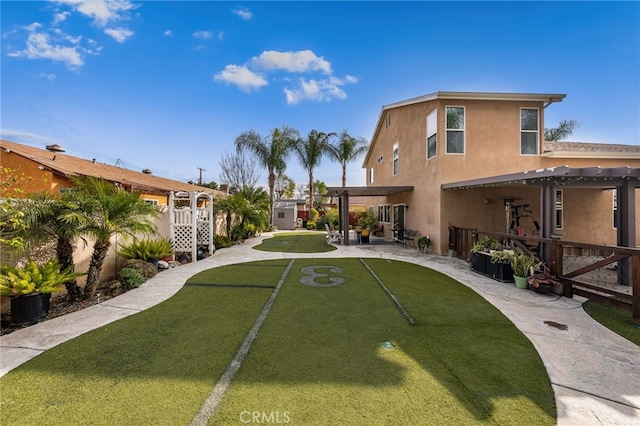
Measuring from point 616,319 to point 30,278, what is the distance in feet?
31.8

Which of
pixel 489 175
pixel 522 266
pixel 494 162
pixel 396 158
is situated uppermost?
pixel 396 158

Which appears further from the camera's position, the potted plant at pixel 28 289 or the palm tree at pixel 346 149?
the palm tree at pixel 346 149

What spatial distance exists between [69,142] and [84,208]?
14.4m

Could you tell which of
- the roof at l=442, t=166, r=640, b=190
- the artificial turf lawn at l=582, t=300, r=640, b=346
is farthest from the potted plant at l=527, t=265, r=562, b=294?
the roof at l=442, t=166, r=640, b=190

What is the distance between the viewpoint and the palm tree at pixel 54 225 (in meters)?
4.41

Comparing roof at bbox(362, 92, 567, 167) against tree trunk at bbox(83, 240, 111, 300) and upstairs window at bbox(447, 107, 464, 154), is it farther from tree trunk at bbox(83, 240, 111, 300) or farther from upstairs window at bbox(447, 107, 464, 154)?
tree trunk at bbox(83, 240, 111, 300)

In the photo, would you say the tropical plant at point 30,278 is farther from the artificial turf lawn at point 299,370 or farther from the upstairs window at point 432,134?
the upstairs window at point 432,134

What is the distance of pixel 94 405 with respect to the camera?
7.61ft

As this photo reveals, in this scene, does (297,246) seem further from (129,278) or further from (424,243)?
(129,278)

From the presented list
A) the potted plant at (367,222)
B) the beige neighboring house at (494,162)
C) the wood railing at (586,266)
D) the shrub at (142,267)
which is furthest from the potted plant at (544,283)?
the potted plant at (367,222)

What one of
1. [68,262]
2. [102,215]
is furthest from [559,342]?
[68,262]

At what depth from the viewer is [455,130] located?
1027 centimetres

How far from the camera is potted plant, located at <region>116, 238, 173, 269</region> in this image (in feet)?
23.1

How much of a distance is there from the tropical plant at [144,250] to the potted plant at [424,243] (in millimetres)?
9381
